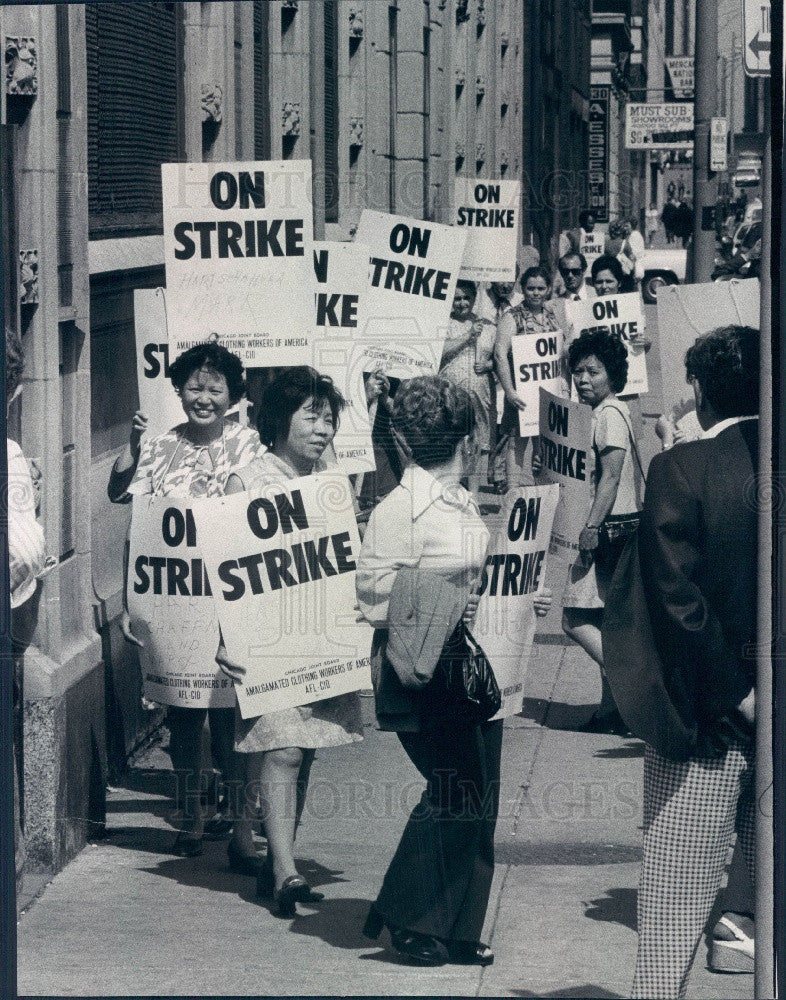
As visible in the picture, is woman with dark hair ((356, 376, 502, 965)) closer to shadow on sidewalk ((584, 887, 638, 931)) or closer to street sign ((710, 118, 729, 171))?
shadow on sidewalk ((584, 887, 638, 931))

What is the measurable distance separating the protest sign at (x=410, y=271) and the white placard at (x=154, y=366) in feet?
2.14

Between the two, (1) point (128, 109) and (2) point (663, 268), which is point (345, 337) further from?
(2) point (663, 268)

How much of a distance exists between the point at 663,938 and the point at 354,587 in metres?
1.40

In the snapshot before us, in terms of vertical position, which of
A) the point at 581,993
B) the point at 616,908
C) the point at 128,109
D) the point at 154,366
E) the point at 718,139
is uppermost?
the point at 128,109

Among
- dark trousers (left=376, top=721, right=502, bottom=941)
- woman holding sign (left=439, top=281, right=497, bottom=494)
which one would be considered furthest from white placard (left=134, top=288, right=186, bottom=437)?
dark trousers (left=376, top=721, right=502, bottom=941)

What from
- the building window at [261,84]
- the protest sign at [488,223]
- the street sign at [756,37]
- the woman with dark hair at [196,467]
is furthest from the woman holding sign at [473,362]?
the street sign at [756,37]

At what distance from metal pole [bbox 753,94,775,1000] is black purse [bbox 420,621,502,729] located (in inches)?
34.4

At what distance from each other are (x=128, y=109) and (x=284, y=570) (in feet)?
6.15

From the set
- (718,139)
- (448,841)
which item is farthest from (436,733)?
(718,139)

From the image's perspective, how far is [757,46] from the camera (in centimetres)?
481

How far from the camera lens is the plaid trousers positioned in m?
Answer: 4.69

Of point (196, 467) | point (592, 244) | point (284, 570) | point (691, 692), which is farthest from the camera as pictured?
point (592, 244)

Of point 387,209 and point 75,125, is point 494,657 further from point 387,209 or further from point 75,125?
point 75,125

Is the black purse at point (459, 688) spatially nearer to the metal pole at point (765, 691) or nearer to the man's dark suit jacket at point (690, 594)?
the man's dark suit jacket at point (690, 594)
